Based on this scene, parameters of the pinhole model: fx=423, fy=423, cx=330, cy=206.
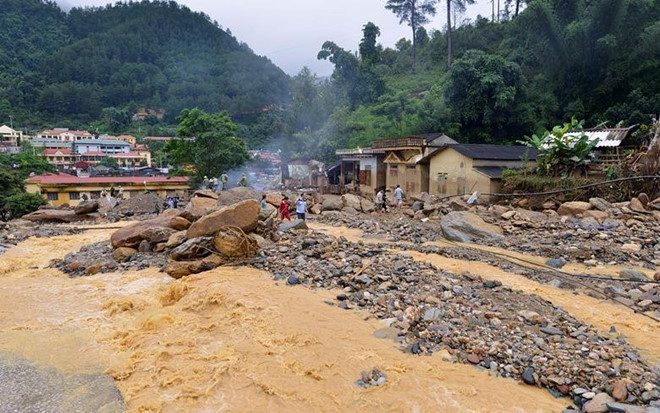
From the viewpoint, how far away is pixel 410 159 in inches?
990

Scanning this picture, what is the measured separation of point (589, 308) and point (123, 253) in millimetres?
11471

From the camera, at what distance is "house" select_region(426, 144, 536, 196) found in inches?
786

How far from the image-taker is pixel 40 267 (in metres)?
12.2

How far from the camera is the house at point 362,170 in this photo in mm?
27844

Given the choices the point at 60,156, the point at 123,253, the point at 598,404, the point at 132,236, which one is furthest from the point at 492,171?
the point at 60,156

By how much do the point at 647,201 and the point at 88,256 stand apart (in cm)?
1779

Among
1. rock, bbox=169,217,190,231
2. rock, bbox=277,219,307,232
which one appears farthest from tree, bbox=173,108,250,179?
rock, bbox=277,219,307,232

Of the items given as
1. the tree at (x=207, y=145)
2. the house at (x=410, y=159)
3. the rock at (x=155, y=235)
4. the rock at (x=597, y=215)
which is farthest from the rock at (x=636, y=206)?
the tree at (x=207, y=145)

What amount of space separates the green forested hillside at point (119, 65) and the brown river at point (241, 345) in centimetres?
7583

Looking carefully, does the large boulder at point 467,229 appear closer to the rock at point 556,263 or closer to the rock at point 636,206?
the rock at point 556,263

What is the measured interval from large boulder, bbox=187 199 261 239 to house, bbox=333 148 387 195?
16796mm

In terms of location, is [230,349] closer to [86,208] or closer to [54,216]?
[54,216]

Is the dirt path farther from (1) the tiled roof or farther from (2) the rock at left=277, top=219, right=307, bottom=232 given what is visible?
(1) the tiled roof

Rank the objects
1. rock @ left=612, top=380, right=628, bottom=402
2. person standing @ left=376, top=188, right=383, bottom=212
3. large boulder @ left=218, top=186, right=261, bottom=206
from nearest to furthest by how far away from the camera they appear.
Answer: rock @ left=612, top=380, right=628, bottom=402, large boulder @ left=218, top=186, right=261, bottom=206, person standing @ left=376, top=188, right=383, bottom=212
